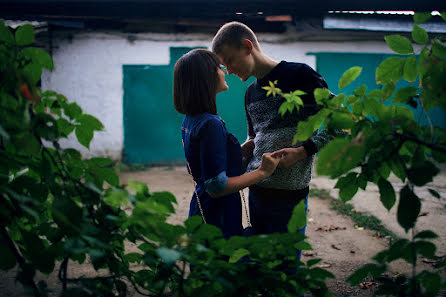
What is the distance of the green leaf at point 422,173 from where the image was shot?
0.74 m

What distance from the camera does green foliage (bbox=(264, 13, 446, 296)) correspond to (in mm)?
752

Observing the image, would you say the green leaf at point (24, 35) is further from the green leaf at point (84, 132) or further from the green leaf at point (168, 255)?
the green leaf at point (168, 255)

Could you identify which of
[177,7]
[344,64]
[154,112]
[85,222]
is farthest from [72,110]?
[344,64]

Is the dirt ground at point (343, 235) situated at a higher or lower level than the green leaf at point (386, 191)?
lower

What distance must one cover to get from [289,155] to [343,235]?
282 cm

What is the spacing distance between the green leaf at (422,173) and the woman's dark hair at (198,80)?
3.30ft

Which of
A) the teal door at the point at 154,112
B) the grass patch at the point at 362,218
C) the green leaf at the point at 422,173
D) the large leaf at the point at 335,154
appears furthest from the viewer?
the teal door at the point at 154,112

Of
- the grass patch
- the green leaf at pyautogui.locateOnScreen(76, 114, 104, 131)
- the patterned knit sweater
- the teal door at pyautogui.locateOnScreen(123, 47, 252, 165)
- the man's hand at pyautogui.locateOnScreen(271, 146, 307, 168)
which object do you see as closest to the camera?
the green leaf at pyautogui.locateOnScreen(76, 114, 104, 131)

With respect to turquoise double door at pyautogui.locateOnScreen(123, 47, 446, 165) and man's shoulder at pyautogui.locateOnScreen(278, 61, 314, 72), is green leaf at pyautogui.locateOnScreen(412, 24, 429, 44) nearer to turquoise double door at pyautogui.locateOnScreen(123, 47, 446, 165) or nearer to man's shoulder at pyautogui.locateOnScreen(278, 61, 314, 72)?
man's shoulder at pyautogui.locateOnScreen(278, 61, 314, 72)

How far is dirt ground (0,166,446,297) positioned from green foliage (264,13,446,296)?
139cm

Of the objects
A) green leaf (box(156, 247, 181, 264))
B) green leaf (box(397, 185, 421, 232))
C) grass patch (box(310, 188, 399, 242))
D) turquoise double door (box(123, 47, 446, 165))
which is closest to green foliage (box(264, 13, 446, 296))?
green leaf (box(397, 185, 421, 232))

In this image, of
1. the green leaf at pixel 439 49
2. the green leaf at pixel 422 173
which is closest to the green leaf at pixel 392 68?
the green leaf at pixel 439 49

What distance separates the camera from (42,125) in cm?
77

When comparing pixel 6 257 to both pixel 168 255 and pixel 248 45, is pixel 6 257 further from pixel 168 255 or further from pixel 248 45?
pixel 248 45
